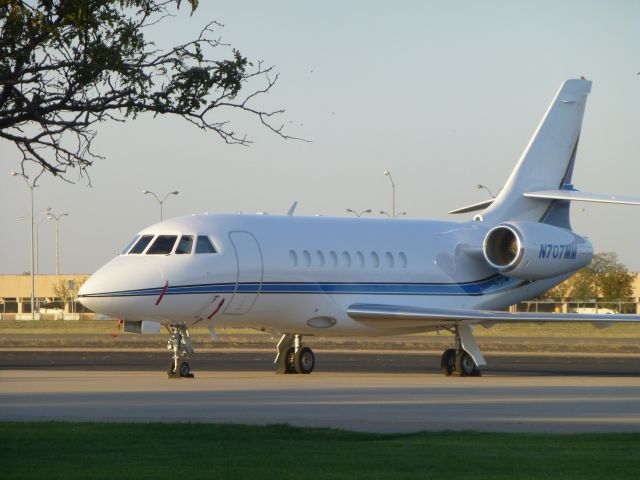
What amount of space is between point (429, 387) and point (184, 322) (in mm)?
5490

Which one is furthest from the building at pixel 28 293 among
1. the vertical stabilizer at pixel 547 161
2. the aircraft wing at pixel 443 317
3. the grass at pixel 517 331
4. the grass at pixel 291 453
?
the grass at pixel 291 453

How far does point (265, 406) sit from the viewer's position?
19484 millimetres

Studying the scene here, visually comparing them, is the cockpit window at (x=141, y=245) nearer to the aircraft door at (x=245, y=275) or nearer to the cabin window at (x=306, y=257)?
the aircraft door at (x=245, y=275)

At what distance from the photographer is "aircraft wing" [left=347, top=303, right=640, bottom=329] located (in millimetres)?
28531

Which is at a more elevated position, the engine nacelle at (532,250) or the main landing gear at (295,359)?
the engine nacelle at (532,250)

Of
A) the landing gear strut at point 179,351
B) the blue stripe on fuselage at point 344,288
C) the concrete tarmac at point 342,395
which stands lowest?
the concrete tarmac at point 342,395

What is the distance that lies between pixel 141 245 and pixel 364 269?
Result: 18.4 feet

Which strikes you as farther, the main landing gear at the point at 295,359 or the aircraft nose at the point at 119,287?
the main landing gear at the point at 295,359

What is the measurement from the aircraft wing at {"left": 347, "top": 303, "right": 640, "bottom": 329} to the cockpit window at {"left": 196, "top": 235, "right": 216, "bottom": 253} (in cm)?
382

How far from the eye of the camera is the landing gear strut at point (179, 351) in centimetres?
2620

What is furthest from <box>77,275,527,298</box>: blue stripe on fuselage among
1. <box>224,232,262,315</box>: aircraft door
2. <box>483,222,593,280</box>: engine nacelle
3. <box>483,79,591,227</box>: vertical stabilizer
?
<box>483,79,591,227</box>: vertical stabilizer

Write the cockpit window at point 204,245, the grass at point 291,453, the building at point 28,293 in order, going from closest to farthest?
1. the grass at point 291,453
2. the cockpit window at point 204,245
3. the building at point 28,293

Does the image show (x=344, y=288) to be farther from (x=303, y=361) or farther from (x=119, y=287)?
(x=119, y=287)

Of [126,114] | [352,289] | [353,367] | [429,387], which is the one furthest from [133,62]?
[353,367]
